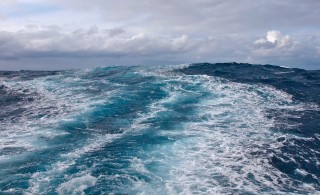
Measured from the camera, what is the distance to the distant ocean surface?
17.2 metres

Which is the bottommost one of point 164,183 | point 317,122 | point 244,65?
point 164,183

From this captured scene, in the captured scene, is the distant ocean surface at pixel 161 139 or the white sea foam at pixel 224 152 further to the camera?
the distant ocean surface at pixel 161 139

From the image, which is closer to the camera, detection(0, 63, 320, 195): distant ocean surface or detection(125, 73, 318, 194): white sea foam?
detection(125, 73, 318, 194): white sea foam

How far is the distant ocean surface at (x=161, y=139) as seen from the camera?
1725cm

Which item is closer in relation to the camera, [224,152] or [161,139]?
[224,152]

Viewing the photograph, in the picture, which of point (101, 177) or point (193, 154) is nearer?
point (101, 177)

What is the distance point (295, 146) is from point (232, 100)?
40.5 ft

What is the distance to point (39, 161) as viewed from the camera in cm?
1972

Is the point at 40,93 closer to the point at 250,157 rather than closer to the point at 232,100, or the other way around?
the point at 232,100

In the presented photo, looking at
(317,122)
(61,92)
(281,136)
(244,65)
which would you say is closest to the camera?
(281,136)

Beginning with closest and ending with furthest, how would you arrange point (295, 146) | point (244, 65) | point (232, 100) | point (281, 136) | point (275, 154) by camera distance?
A: point (275, 154) → point (295, 146) → point (281, 136) → point (232, 100) → point (244, 65)

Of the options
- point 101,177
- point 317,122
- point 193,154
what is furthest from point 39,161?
point 317,122

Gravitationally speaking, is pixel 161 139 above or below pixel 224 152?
above

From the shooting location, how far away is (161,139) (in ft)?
78.6
